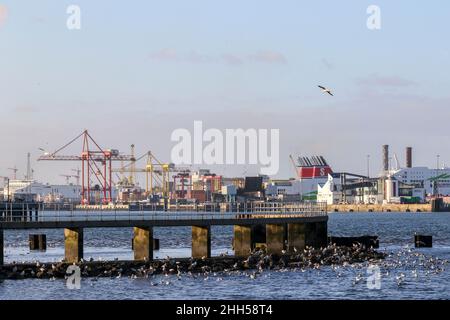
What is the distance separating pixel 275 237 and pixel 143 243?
14178mm

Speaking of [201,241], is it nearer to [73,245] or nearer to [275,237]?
[275,237]

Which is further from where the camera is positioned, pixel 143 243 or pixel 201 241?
pixel 201 241

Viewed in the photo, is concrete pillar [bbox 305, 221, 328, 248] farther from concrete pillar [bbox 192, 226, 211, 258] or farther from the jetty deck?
concrete pillar [bbox 192, 226, 211, 258]

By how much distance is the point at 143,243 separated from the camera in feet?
271

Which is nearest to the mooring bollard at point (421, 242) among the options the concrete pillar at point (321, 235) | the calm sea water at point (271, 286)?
the concrete pillar at point (321, 235)

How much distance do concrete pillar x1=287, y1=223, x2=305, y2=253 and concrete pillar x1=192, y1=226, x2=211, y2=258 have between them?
9892mm

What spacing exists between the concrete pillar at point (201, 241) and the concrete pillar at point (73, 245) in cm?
1087

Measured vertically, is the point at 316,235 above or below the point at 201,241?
above

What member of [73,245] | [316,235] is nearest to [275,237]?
[316,235]

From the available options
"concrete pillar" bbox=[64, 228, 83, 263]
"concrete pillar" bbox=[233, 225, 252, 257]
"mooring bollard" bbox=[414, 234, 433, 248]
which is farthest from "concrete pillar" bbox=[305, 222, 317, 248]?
"concrete pillar" bbox=[64, 228, 83, 263]

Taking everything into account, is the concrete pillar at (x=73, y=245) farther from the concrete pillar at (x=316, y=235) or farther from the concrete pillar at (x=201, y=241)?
the concrete pillar at (x=316, y=235)

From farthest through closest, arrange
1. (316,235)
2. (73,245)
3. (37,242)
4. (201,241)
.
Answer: (37,242) → (316,235) → (201,241) → (73,245)
